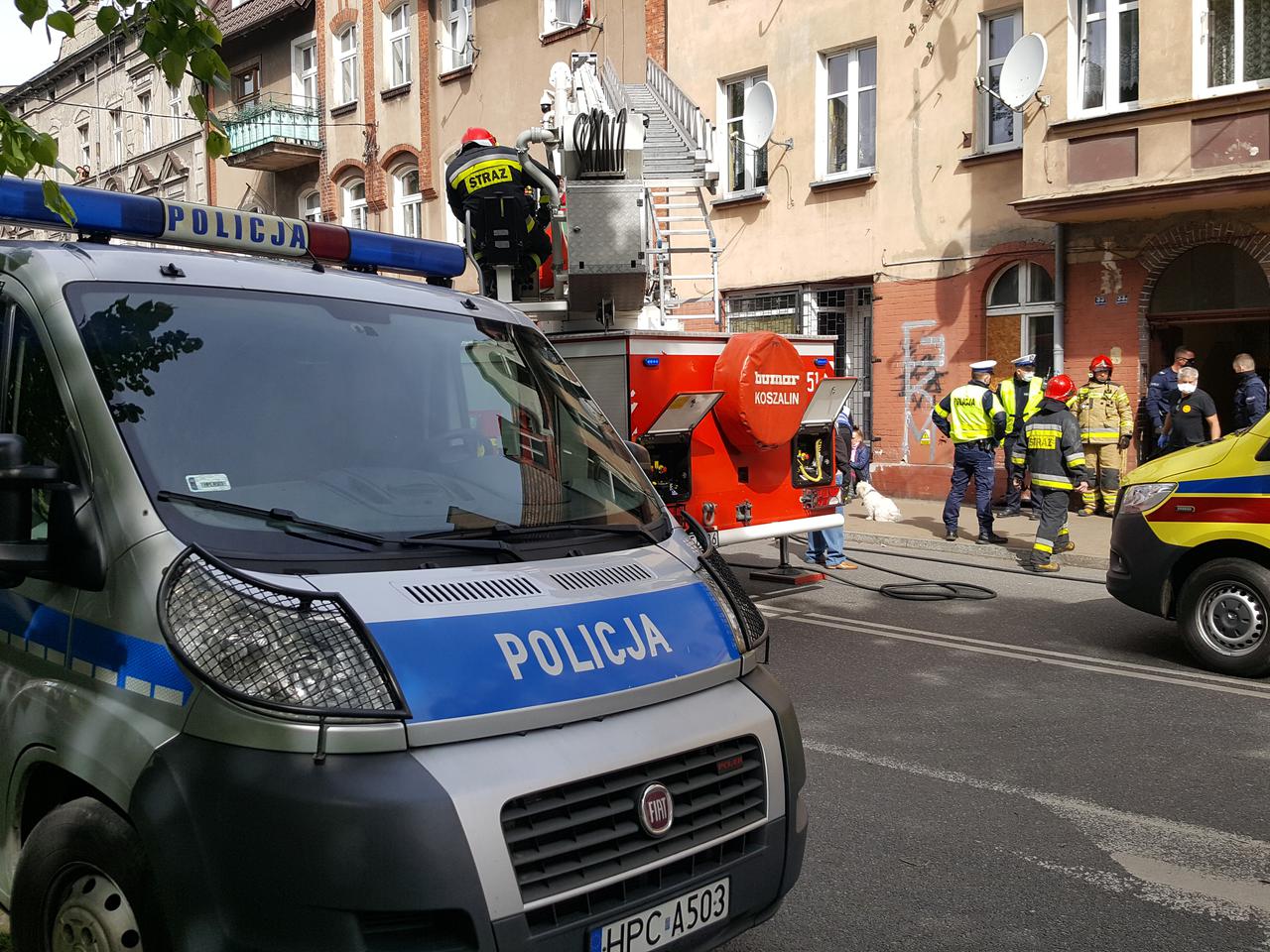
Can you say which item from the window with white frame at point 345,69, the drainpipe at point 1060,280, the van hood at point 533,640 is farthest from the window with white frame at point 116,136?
the van hood at point 533,640

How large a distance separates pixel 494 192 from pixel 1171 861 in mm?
6393

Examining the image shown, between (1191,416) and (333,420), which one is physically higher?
(333,420)

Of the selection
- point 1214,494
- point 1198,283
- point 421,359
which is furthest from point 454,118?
point 421,359

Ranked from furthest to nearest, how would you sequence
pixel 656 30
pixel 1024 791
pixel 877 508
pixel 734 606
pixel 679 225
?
1. pixel 656 30
2. pixel 877 508
3. pixel 679 225
4. pixel 1024 791
5. pixel 734 606

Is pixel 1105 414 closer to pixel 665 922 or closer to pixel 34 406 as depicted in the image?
pixel 665 922

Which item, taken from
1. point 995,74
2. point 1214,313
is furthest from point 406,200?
point 1214,313

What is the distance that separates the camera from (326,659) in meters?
2.52

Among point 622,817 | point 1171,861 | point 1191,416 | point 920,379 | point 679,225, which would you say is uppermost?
point 679,225

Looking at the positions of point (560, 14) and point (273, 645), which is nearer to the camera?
point (273, 645)

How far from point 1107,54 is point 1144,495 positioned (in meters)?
9.79

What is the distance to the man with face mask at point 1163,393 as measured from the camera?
47.5 ft

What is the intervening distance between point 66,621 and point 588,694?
4.16 feet

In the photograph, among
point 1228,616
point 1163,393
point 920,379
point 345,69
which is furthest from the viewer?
point 345,69

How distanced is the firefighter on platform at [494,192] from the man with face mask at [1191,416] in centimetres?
865
